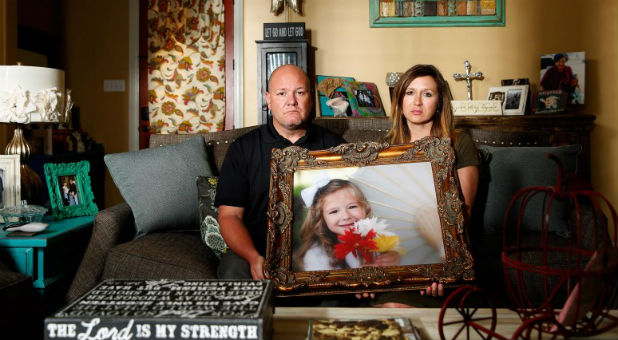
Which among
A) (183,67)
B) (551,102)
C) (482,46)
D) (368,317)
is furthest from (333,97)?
(368,317)

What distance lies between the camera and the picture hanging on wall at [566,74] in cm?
396

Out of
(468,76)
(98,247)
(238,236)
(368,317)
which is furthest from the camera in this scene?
(468,76)

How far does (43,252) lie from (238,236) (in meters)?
0.74

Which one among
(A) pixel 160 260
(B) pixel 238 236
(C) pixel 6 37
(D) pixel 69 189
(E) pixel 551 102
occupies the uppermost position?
(C) pixel 6 37

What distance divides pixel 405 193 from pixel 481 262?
66cm

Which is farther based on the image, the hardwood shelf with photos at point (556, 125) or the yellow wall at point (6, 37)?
the hardwood shelf with photos at point (556, 125)

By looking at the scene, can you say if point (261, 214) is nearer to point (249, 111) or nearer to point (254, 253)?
point (254, 253)

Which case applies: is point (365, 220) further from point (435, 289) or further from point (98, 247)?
point (98, 247)

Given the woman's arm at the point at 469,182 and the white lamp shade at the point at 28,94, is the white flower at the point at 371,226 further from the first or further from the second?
the white lamp shade at the point at 28,94

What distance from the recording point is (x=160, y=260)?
1.90 m

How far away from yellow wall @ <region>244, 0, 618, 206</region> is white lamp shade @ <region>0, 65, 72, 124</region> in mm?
2194

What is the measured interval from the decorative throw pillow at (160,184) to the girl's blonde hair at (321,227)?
3.11ft

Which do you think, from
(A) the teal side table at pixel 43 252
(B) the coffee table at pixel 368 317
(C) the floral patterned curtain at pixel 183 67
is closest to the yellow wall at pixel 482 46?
(C) the floral patterned curtain at pixel 183 67

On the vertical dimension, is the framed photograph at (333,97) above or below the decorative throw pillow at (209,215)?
above
